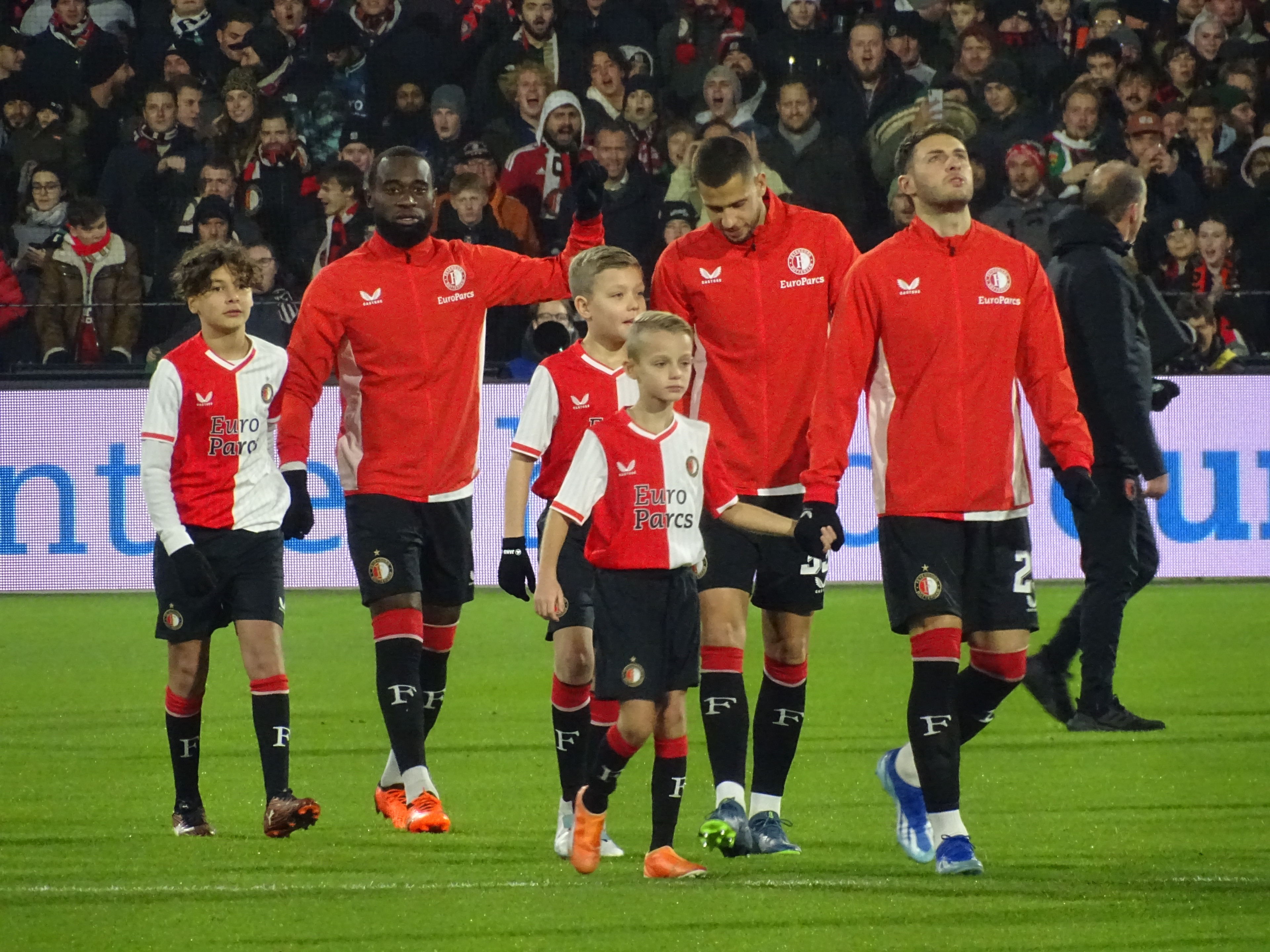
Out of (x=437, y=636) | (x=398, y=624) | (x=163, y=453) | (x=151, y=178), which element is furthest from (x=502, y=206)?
(x=163, y=453)

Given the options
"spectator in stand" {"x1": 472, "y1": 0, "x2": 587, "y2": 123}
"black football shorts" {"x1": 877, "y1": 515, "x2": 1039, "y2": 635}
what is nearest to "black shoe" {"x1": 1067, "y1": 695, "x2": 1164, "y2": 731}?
"black football shorts" {"x1": 877, "y1": 515, "x2": 1039, "y2": 635}

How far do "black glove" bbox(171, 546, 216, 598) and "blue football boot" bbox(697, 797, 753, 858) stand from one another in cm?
160

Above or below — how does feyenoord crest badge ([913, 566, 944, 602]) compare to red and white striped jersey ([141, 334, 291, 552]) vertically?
below

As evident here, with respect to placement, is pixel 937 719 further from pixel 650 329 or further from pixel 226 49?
pixel 226 49

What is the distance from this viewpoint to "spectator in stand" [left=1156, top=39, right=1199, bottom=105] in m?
15.1

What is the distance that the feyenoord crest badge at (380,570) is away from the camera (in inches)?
246

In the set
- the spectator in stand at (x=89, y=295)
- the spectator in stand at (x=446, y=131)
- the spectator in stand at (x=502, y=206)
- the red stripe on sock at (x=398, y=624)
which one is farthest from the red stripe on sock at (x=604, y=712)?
the spectator in stand at (x=446, y=131)

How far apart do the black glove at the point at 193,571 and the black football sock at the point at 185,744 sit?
42cm

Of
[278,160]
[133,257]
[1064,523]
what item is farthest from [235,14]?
[1064,523]

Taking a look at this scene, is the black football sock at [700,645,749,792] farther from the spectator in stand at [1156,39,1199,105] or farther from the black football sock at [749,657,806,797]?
the spectator in stand at [1156,39,1199,105]

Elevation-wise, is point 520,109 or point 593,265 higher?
point 520,109

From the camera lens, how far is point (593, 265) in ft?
19.1

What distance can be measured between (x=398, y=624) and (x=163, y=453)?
0.88 metres

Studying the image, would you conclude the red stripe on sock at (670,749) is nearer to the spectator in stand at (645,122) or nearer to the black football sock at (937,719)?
the black football sock at (937,719)
